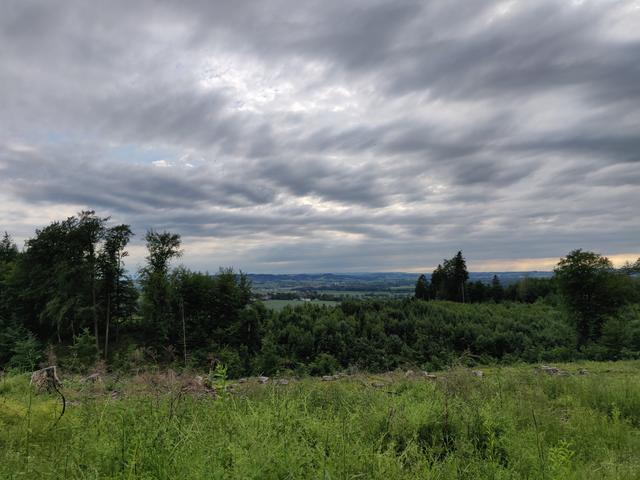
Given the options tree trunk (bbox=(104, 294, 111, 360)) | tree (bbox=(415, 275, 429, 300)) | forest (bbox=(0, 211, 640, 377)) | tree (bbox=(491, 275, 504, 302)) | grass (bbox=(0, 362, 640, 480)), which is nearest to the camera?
grass (bbox=(0, 362, 640, 480))

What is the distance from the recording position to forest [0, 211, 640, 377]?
23.2 meters

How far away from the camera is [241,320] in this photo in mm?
27328

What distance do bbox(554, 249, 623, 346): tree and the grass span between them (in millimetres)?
20339

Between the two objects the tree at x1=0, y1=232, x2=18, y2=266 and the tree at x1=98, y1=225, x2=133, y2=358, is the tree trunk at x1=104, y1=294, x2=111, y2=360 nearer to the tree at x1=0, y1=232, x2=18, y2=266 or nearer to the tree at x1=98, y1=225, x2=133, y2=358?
the tree at x1=98, y1=225, x2=133, y2=358

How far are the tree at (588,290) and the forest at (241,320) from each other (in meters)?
0.07

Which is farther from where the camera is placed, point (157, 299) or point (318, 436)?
point (157, 299)

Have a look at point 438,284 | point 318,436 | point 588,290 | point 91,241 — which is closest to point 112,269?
point 91,241

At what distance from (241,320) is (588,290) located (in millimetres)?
23932

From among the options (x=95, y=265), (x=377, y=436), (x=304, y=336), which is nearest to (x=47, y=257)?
(x=95, y=265)

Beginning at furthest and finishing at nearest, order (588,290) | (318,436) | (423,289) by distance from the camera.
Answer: (423,289), (588,290), (318,436)

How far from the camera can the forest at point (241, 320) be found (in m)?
23.2

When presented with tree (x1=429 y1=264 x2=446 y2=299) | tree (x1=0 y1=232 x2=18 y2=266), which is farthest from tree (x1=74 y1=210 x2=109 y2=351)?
tree (x1=429 y1=264 x2=446 y2=299)

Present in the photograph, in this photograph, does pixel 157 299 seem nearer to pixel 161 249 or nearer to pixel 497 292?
pixel 161 249

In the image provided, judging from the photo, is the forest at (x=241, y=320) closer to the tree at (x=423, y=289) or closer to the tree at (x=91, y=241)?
the tree at (x=91, y=241)
